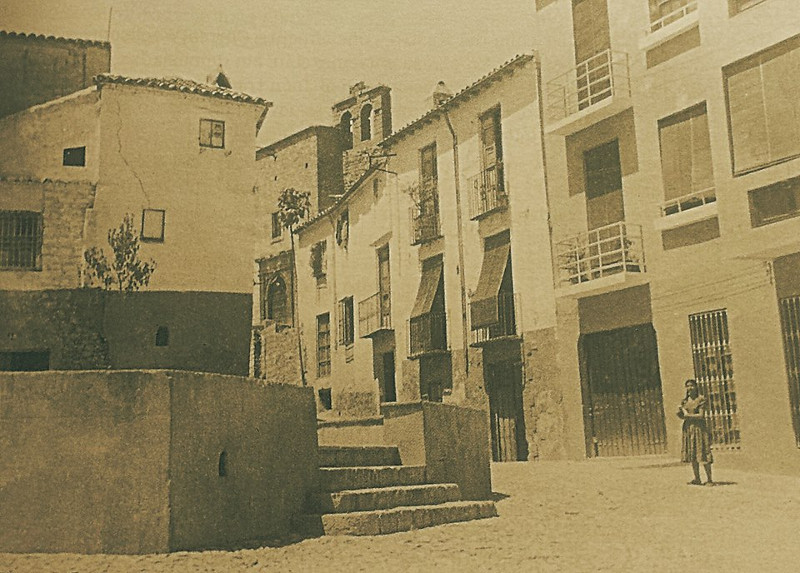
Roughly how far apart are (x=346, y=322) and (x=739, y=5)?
1212 cm

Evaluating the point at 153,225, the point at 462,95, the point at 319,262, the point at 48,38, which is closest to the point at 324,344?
the point at 319,262

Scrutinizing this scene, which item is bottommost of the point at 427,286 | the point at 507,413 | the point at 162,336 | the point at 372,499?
the point at 372,499

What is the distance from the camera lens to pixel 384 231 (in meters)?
15.8

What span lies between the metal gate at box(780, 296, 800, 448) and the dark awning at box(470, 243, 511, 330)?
6402 mm

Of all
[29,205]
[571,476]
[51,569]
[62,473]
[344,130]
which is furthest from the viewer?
[344,130]

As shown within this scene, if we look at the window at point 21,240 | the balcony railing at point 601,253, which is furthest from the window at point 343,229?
the window at point 21,240

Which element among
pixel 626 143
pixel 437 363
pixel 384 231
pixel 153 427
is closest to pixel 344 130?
pixel 384 231

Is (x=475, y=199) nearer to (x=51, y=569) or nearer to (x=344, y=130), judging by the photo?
(x=344, y=130)

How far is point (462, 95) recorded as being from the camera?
13383 mm

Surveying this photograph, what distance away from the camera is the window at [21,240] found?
20.6ft

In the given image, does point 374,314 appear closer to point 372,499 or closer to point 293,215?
point 293,215

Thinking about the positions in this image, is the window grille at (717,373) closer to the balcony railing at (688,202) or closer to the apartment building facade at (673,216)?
the apartment building facade at (673,216)

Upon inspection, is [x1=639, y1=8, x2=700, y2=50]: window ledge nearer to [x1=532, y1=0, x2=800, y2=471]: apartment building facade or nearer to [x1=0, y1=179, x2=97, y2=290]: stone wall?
[x1=532, y1=0, x2=800, y2=471]: apartment building facade

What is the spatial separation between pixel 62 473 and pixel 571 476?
5.45m
